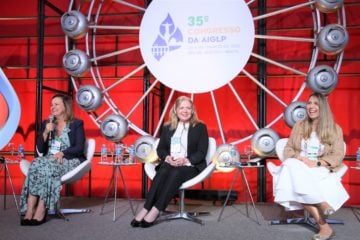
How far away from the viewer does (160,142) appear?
369 centimetres

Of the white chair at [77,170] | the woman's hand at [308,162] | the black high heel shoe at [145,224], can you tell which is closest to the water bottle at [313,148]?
the woman's hand at [308,162]

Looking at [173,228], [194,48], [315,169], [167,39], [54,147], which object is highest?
[167,39]

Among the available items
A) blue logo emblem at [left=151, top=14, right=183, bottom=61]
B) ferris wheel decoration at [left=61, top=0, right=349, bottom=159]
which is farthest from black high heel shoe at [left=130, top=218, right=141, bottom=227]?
blue logo emblem at [left=151, top=14, right=183, bottom=61]

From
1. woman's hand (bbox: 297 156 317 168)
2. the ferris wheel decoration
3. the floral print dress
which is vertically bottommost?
the floral print dress

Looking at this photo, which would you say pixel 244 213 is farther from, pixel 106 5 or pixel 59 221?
pixel 106 5

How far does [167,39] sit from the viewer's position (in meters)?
4.45

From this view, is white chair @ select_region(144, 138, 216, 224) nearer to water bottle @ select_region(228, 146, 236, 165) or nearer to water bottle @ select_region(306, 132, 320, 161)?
water bottle @ select_region(228, 146, 236, 165)

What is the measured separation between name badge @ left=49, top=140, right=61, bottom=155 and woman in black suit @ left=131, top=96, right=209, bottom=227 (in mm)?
816

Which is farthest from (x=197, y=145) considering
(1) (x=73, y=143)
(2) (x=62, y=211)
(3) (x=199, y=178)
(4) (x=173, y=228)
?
(2) (x=62, y=211)

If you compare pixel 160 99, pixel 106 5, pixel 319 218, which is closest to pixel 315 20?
pixel 160 99

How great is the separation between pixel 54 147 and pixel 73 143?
0.16 metres

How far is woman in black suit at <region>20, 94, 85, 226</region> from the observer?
11.0 ft

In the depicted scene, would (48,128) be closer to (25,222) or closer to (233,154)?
(25,222)

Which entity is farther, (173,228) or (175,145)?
(175,145)
